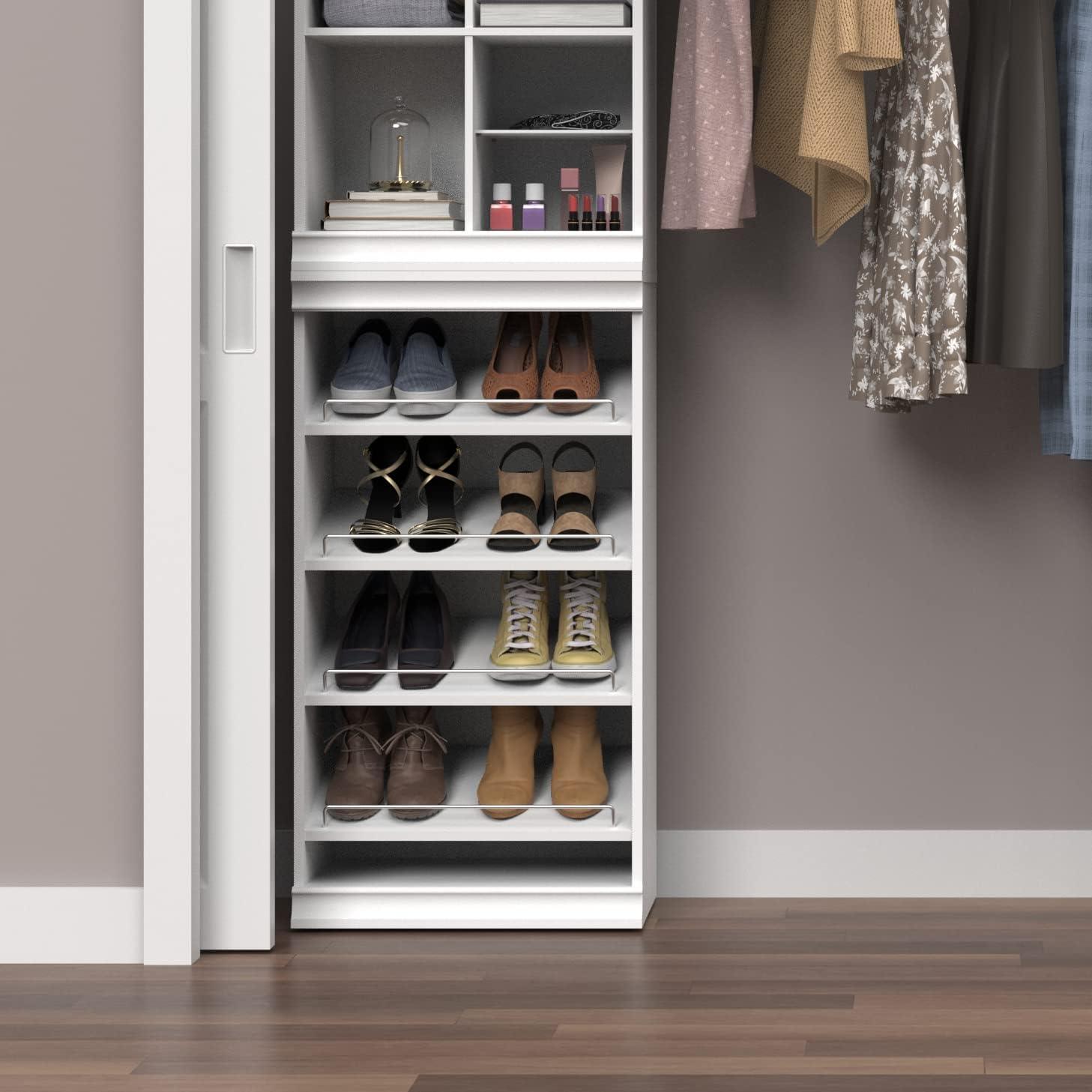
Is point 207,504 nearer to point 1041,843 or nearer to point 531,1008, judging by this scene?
point 531,1008

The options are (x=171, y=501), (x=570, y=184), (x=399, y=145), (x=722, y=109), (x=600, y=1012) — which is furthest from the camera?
(x=399, y=145)

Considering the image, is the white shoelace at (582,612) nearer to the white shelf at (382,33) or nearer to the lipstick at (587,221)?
the lipstick at (587,221)

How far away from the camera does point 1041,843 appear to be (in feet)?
9.23

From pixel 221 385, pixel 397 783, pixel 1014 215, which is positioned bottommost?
pixel 397 783

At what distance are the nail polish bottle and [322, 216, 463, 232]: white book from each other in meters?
0.25

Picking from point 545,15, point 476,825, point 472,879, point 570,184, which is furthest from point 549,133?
point 472,879

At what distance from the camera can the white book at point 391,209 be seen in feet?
8.30

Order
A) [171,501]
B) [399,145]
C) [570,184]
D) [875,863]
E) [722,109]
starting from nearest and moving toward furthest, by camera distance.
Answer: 1. [171,501]
2. [722,109]
3. [570,184]
4. [399,145]
5. [875,863]

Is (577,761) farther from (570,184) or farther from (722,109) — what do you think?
(722,109)

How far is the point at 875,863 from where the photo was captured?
2826mm

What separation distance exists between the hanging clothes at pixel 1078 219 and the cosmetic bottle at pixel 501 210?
3.13ft

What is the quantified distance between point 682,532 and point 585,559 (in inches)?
14.9

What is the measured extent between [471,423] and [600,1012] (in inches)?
39.9

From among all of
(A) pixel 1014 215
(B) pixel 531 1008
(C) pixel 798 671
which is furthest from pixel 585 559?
(A) pixel 1014 215
